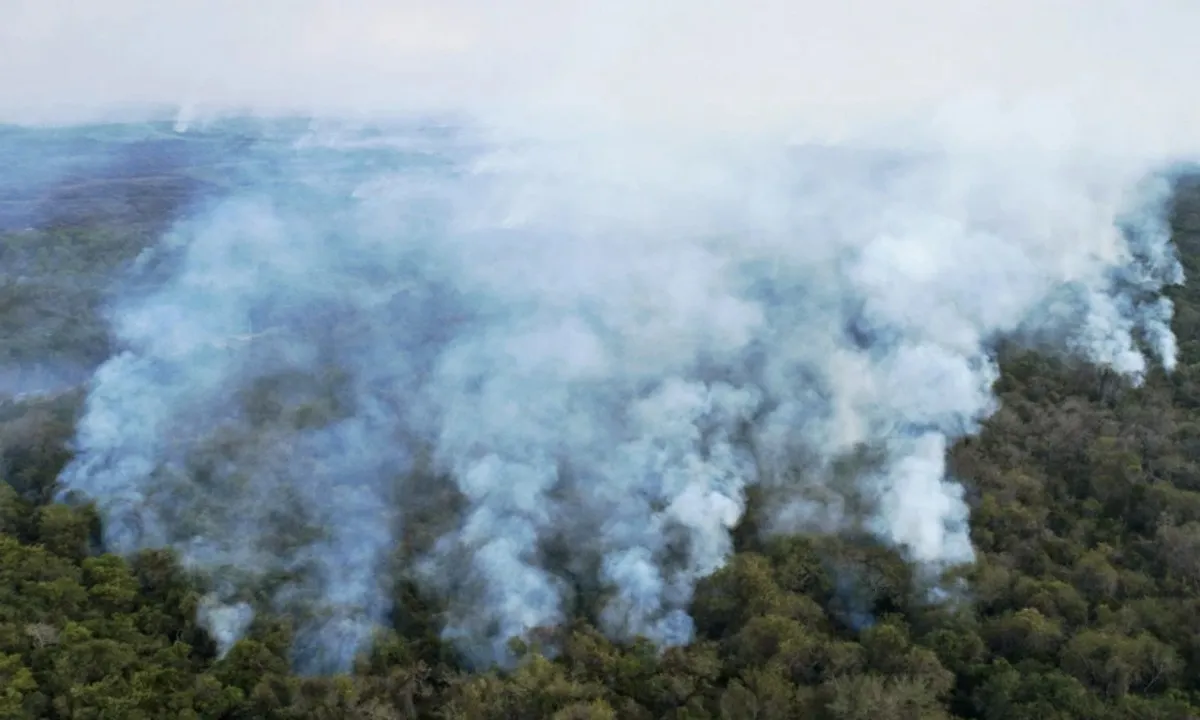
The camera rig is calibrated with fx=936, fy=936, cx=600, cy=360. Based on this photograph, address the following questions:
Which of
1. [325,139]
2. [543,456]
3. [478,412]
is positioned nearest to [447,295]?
[478,412]

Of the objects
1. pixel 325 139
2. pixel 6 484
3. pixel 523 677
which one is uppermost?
pixel 325 139

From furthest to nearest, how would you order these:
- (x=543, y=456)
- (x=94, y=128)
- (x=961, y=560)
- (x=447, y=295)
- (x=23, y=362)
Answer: (x=94, y=128) → (x=447, y=295) → (x=23, y=362) → (x=543, y=456) → (x=961, y=560)

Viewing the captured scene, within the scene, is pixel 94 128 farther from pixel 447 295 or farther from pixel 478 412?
pixel 478 412

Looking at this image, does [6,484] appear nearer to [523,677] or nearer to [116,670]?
[116,670]

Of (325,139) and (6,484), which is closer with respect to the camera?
(6,484)

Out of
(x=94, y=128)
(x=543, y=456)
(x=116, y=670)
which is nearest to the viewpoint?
(x=116, y=670)

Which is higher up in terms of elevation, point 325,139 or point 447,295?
point 325,139

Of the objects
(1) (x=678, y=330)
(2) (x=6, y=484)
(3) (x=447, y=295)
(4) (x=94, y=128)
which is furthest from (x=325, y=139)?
(2) (x=6, y=484)
